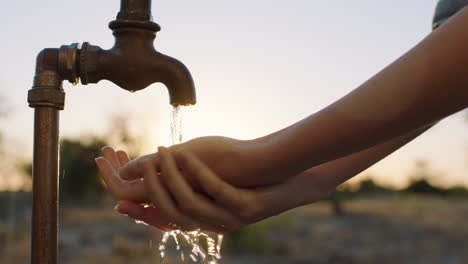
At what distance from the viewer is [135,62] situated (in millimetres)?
1045

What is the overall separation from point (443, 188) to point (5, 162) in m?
16.4

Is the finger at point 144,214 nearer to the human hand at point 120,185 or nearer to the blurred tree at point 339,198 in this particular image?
the human hand at point 120,185

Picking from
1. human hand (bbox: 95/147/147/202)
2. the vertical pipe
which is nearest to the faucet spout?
the vertical pipe

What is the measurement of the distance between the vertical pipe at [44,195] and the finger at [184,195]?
444 mm

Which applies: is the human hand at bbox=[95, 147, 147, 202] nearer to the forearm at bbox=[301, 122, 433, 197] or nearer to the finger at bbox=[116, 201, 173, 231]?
the finger at bbox=[116, 201, 173, 231]

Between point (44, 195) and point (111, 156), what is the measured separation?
23 centimetres

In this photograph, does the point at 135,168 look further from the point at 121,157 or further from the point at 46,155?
the point at 46,155

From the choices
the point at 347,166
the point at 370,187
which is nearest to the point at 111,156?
the point at 347,166

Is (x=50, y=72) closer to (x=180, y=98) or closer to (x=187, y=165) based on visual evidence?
(x=180, y=98)

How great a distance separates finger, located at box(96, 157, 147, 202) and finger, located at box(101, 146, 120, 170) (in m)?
0.08

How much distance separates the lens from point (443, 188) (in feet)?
64.0

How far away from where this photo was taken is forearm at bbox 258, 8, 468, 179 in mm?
578

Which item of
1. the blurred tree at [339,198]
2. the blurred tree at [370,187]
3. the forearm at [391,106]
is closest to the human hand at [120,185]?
the forearm at [391,106]

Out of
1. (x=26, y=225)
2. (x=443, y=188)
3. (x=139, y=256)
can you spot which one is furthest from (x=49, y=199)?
(x=443, y=188)
